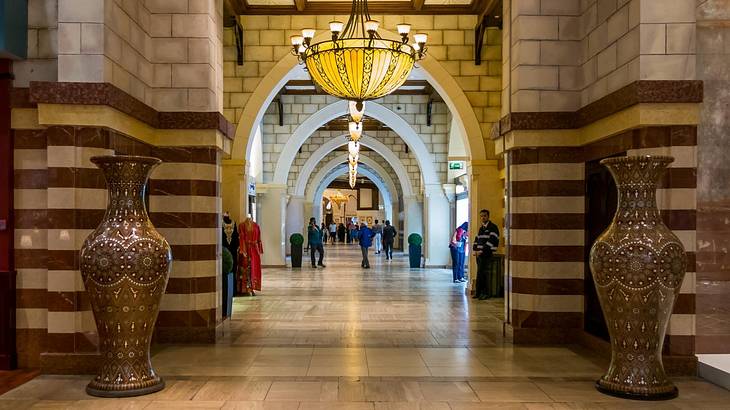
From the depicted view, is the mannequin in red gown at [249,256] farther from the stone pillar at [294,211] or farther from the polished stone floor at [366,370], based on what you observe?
the stone pillar at [294,211]

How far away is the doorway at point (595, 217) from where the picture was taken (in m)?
6.22

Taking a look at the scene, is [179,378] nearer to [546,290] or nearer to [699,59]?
[546,290]

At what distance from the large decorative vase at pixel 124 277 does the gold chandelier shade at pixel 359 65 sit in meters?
2.04

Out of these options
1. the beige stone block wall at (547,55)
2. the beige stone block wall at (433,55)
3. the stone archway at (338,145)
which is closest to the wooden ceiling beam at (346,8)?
the beige stone block wall at (433,55)

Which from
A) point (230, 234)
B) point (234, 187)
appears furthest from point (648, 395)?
point (234, 187)

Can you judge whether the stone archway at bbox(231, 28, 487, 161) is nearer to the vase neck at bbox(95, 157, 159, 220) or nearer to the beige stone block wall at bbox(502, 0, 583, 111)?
the beige stone block wall at bbox(502, 0, 583, 111)

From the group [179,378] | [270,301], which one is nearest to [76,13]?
[179,378]

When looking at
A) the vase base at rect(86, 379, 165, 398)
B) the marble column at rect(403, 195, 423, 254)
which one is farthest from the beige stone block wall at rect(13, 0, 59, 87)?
the marble column at rect(403, 195, 423, 254)

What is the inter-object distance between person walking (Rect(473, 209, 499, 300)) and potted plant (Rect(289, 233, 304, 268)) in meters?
7.29

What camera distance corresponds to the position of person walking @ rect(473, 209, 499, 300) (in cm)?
1038

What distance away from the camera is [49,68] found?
5.62 metres

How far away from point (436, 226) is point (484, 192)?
620 cm

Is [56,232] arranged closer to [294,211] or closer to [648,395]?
[648,395]

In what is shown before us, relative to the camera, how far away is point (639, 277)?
4.65 m
